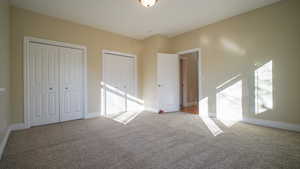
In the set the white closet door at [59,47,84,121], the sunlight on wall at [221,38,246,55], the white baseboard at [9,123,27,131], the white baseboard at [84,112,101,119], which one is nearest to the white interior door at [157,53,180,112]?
the sunlight on wall at [221,38,246,55]

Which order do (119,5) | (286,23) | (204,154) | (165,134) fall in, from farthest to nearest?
1. (119,5)
2. (286,23)
3. (165,134)
4. (204,154)

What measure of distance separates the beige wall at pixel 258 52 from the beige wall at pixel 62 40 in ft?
9.11

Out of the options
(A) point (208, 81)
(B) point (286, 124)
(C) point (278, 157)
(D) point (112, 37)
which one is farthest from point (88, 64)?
(B) point (286, 124)

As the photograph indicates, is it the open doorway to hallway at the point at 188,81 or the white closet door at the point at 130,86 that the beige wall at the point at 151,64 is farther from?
the open doorway to hallway at the point at 188,81

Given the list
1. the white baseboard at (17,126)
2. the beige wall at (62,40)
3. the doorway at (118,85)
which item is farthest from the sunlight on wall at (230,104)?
the white baseboard at (17,126)

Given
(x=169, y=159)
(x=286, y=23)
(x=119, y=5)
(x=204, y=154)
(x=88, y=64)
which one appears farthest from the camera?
(x=88, y=64)

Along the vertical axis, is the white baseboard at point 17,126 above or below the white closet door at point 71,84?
below

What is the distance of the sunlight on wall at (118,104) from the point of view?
4.20 meters

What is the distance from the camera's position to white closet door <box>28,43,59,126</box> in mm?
3049

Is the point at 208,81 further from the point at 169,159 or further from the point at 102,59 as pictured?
the point at 102,59

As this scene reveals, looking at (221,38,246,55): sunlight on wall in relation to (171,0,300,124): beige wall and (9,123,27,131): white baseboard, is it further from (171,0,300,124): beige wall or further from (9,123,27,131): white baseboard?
(9,123,27,131): white baseboard

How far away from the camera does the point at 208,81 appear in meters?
3.97

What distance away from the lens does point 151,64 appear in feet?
15.7

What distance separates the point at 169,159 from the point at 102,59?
352 centimetres
